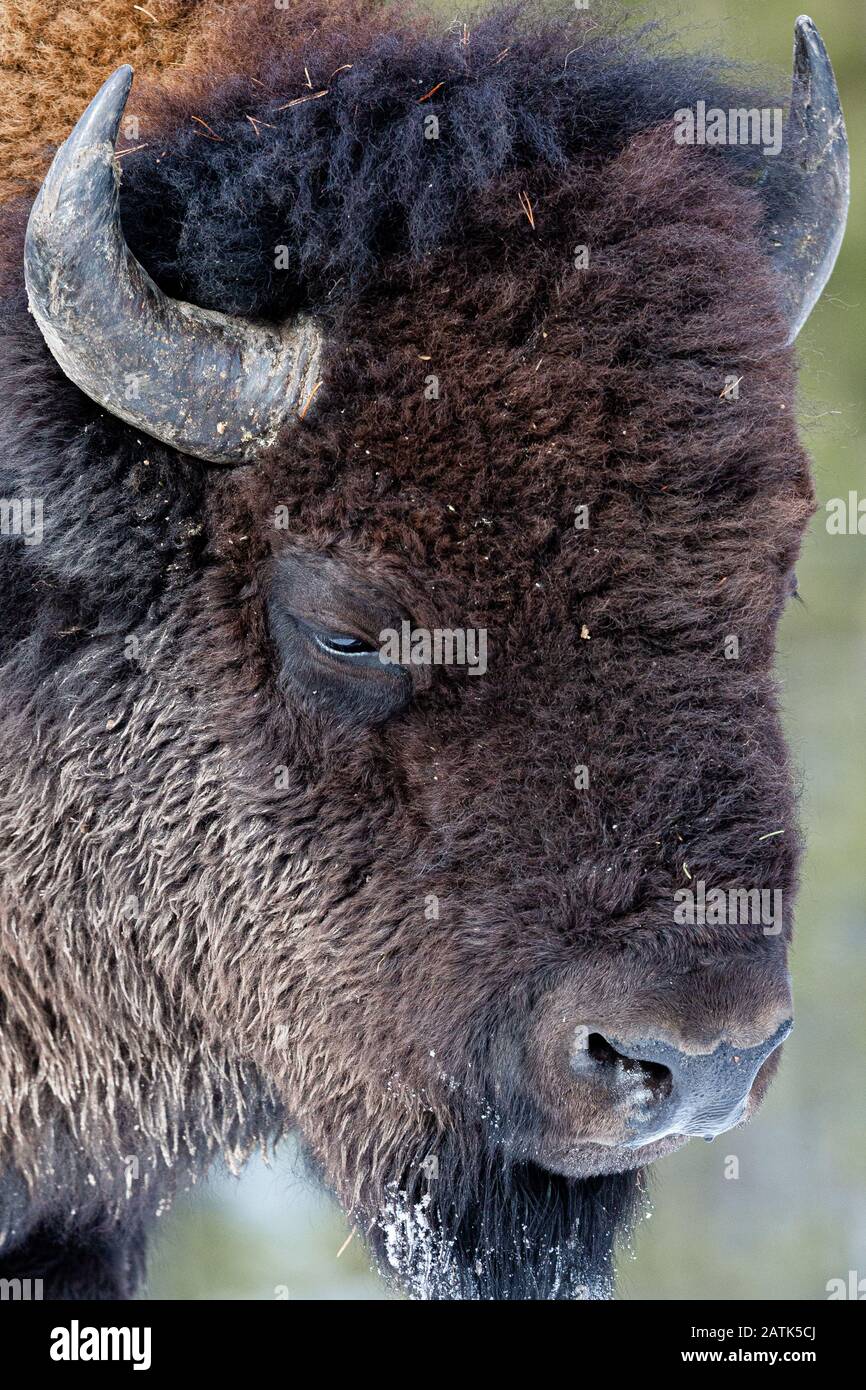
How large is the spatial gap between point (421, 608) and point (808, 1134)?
29.1ft

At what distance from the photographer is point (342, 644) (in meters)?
3.18

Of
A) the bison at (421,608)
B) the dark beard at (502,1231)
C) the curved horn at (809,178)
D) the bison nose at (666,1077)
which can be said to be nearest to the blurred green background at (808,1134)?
the curved horn at (809,178)

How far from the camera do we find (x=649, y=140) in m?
3.37

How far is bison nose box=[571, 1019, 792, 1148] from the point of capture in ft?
9.41

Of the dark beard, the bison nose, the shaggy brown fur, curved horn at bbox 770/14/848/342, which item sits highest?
the shaggy brown fur

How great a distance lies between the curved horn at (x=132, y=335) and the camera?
9.21 ft

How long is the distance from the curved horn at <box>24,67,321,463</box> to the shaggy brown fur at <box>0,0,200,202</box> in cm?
98

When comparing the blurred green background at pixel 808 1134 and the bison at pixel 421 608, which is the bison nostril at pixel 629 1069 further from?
the blurred green background at pixel 808 1134

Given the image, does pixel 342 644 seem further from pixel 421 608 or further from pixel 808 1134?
pixel 808 1134

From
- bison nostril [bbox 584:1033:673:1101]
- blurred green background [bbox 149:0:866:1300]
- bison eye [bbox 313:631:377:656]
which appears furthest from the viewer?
blurred green background [bbox 149:0:866:1300]

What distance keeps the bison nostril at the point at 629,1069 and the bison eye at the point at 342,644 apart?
105 cm

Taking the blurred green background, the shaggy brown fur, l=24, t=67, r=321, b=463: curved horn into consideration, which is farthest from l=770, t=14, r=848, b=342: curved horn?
the blurred green background

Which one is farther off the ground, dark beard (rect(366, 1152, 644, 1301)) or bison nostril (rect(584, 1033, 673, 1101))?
bison nostril (rect(584, 1033, 673, 1101))

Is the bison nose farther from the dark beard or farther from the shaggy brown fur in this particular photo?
the shaggy brown fur
